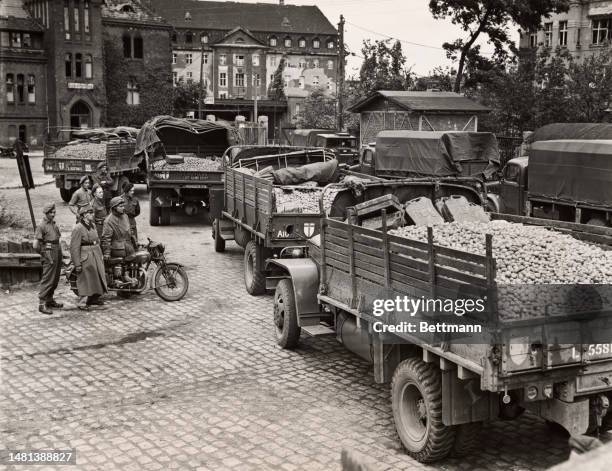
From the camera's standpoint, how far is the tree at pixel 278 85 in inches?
2963

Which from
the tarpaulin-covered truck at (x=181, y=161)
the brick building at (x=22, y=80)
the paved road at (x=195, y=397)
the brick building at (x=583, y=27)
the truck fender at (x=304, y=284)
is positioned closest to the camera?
the paved road at (x=195, y=397)

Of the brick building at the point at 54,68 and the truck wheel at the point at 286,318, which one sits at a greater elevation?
the brick building at the point at 54,68

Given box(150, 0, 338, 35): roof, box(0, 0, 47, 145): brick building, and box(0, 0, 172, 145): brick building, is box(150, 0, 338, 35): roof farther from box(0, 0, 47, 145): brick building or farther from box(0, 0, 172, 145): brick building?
box(0, 0, 47, 145): brick building

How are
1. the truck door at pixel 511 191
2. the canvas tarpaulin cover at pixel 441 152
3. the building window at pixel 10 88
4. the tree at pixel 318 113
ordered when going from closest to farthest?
the truck door at pixel 511 191, the canvas tarpaulin cover at pixel 441 152, the tree at pixel 318 113, the building window at pixel 10 88

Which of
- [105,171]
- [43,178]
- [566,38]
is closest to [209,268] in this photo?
[105,171]

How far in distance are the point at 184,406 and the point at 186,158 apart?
15.0m

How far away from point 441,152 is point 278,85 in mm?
61531

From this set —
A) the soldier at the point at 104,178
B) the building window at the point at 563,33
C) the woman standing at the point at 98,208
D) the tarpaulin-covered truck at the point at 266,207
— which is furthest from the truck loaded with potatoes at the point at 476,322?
the building window at the point at 563,33

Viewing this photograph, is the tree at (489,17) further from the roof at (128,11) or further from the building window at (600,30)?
the roof at (128,11)

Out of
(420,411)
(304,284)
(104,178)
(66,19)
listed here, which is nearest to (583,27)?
(66,19)

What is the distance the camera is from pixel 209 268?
15.4 meters

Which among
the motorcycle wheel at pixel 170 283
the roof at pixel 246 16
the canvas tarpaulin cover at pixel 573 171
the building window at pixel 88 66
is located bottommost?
the motorcycle wheel at pixel 170 283

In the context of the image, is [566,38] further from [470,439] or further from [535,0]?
[470,439]

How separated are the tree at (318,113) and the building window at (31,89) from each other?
2072 centimetres
